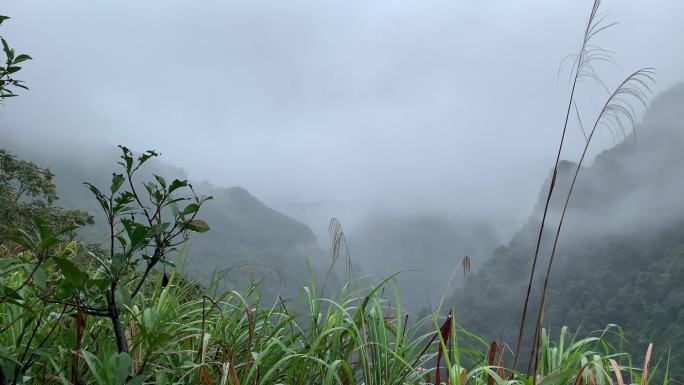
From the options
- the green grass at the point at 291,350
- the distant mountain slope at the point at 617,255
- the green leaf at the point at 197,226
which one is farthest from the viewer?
the distant mountain slope at the point at 617,255

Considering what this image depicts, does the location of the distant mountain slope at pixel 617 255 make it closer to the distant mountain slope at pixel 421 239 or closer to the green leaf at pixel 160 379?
the green leaf at pixel 160 379

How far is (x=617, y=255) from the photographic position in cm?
5006

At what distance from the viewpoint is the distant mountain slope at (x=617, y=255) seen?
39.5m

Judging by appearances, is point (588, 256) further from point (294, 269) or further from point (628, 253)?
point (294, 269)

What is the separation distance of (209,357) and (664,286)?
146ft

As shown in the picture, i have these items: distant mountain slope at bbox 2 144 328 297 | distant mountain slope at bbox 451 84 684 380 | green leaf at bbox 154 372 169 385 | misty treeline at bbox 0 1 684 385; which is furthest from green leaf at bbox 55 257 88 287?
distant mountain slope at bbox 2 144 328 297

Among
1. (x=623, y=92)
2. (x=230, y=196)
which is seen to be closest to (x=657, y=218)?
(x=230, y=196)

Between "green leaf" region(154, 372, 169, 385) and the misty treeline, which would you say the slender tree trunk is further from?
"green leaf" region(154, 372, 169, 385)

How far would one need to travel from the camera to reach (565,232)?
218 ft

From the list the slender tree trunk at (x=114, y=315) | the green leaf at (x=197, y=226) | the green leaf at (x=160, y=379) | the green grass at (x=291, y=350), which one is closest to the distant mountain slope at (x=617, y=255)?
the green grass at (x=291, y=350)

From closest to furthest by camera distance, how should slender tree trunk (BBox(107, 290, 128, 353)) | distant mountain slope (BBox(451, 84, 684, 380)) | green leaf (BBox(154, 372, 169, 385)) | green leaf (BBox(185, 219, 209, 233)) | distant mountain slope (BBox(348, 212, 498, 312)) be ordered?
slender tree trunk (BBox(107, 290, 128, 353)) < green leaf (BBox(185, 219, 209, 233)) < green leaf (BBox(154, 372, 169, 385)) < distant mountain slope (BBox(451, 84, 684, 380)) < distant mountain slope (BBox(348, 212, 498, 312))

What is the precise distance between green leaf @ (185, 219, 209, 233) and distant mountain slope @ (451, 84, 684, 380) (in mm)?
32852

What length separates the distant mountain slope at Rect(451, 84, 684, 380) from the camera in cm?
3950

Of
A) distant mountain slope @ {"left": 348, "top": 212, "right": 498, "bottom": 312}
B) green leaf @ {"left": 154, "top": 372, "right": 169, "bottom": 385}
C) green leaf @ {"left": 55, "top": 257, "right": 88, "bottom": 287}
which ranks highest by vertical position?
green leaf @ {"left": 55, "top": 257, "right": 88, "bottom": 287}
